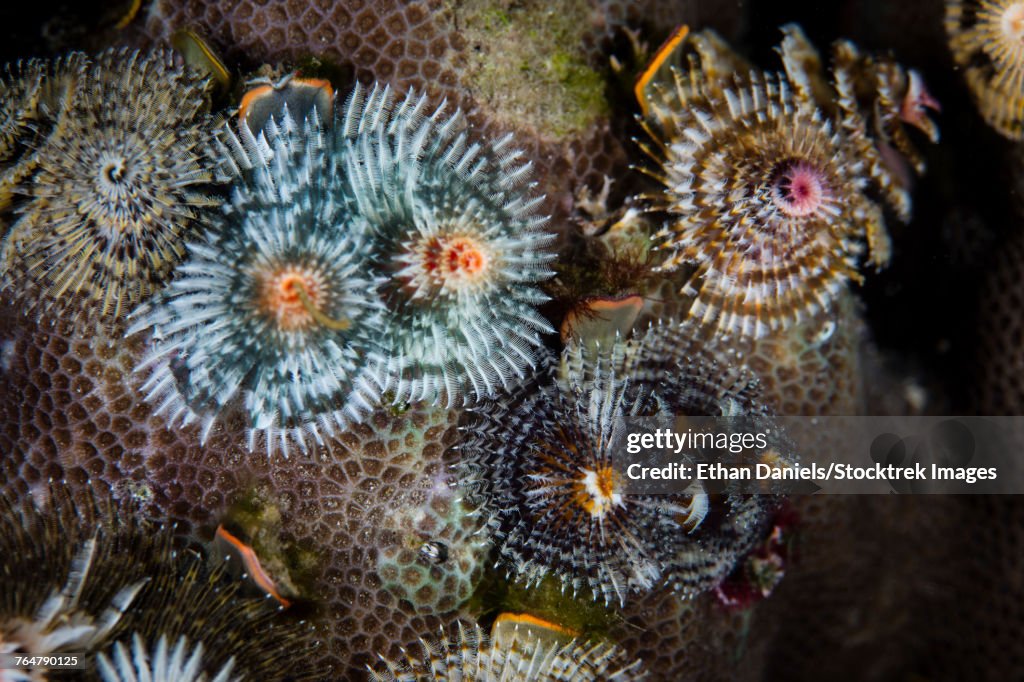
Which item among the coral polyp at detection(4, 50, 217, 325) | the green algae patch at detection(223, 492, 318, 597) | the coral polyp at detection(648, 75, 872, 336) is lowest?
the green algae patch at detection(223, 492, 318, 597)

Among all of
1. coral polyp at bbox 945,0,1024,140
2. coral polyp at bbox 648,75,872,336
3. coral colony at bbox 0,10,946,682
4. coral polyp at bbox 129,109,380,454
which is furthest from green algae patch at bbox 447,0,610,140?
coral polyp at bbox 945,0,1024,140

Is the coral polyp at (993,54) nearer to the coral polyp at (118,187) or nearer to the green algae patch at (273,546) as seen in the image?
the coral polyp at (118,187)

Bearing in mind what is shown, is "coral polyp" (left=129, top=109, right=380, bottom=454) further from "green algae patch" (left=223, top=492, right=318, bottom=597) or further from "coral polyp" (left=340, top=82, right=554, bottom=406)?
"green algae patch" (left=223, top=492, right=318, bottom=597)

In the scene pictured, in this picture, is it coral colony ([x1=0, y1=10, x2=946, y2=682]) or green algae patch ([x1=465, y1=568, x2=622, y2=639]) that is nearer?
coral colony ([x1=0, y1=10, x2=946, y2=682])

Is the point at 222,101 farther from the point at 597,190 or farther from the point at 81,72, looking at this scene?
the point at 597,190

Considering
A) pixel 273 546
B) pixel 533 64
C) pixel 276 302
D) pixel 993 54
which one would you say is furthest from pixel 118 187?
pixel 993 54

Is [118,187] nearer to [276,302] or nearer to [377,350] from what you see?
[276,302]

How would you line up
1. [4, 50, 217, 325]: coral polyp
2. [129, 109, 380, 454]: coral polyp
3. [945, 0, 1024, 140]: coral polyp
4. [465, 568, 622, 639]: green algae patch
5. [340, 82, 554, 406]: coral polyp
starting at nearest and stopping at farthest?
[129, 109, 380, 454]: coral polyp < [340, 82, 554, 406]: coral polyp < [4, 50, 217, 325]: coral polyp < [465, 568, 622, 639]: green algae patch < [945, 0, 1024, 140]: coral polyp
